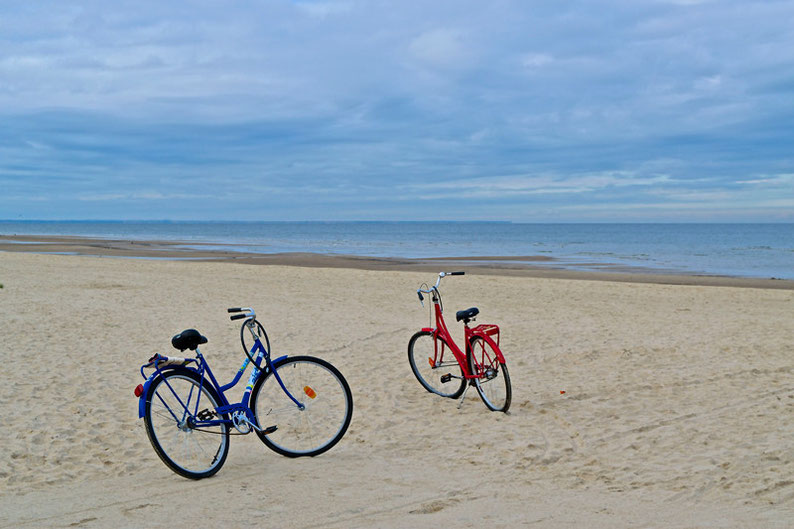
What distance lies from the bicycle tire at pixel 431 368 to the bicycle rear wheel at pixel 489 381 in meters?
0.27

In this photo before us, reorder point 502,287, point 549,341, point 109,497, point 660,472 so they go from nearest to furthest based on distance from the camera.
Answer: point 109,497
point 660,472
point 549,341
point 502,287

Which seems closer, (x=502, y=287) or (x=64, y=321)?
(x=64, y=321)

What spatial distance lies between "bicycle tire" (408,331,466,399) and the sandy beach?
0.67 ft

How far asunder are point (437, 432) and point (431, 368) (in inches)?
63.3

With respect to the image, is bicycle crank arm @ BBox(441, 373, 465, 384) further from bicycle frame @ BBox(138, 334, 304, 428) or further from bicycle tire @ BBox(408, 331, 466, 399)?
bicycle frame @ BBox(138, 334, 304, 428)

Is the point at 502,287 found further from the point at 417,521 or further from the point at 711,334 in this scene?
the point at 417,521

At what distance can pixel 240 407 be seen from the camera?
5.11m

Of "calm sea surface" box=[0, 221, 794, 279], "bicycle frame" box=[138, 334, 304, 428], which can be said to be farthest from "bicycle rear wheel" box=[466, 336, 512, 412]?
"calm sea surface" box=[0, 221, 794, 279]

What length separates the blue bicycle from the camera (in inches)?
188

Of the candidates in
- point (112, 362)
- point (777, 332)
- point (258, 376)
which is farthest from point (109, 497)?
point (777, 332)

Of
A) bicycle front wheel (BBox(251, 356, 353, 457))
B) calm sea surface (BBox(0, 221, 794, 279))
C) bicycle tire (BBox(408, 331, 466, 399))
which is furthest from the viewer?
calm sea surface (BBox(0, 221, 794, 279))

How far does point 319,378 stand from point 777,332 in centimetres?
940

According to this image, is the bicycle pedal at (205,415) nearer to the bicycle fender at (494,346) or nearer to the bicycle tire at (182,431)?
the bicycle tire at (182,431)

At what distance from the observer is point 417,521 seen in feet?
13.5
